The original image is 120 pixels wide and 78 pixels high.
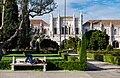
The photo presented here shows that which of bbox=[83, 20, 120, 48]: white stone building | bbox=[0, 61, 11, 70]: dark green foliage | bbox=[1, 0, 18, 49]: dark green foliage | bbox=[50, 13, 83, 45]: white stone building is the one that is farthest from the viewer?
bbox=[83, 20, 120, 48]: white stone building

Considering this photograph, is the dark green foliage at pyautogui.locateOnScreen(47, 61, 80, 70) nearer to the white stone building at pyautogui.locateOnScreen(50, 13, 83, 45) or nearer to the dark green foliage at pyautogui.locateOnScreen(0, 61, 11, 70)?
the dark green foliage at pyautogui.locateOnScreen(0, 61, 11, 70)

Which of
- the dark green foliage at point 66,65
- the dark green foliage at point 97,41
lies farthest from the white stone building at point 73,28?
the dark green foliage at point 66,65

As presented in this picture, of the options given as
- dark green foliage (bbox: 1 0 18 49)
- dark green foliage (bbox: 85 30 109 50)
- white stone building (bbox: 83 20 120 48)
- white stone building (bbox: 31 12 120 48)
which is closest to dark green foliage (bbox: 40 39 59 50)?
dark green foliage (bbox: 85 30 109 50)

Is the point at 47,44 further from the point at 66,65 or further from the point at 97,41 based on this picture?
the point at 66,65

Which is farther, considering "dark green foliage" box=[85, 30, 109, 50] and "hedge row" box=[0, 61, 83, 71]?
"dark green foliage" box=[85, 30, 109, 50]

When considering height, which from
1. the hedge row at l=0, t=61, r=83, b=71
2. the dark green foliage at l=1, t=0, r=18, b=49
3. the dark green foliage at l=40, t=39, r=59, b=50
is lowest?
the dark green foliage at l=40, t=39, r=59, b=50

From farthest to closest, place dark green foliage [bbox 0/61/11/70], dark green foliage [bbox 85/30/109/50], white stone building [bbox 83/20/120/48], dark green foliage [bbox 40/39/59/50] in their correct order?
white stone building [bbox 83/20/120/48] < dark green foliage [bbox 40/39/59/50] < dark green foliage [bbox 85/30/109/50] < dark green foliage [bbox 0/61/11/70]

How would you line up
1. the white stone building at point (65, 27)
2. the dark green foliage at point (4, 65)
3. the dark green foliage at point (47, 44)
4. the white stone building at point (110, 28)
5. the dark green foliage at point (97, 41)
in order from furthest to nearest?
the white stone building at point (110, 28) → the white stone building at point (65, 27) → the dark green foliage at point (47, 44) → the dark green foliage at point (97, 41) → the dark green foliage at point (4, 65)

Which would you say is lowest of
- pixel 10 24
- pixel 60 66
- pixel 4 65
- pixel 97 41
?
pixel 60 66

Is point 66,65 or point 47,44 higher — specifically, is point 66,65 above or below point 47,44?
above

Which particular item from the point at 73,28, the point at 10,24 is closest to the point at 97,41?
the point at 10,24

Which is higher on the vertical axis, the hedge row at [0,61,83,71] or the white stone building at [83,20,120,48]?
the white stone building at [83,20,120,48]

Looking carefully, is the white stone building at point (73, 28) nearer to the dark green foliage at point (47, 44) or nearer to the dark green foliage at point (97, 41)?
the dark green foliage at point (47, 44)

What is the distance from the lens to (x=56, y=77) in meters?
17.3
